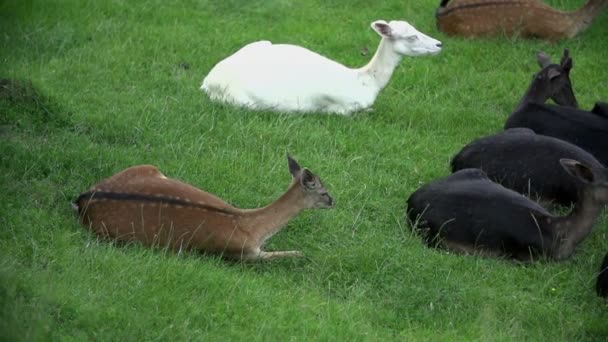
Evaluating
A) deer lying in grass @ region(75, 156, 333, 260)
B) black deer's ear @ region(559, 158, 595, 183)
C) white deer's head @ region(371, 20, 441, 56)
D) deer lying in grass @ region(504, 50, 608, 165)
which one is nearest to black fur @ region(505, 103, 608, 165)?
deer lying in grass @ region(504, 50, 608, 165)

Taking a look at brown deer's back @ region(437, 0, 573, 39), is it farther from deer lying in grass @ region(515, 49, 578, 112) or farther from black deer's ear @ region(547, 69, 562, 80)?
black deer's ear @ region(547, 69, 562, 80)

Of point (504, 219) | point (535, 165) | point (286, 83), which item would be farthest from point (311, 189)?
point (286, 83)

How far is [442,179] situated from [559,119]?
166 centimetres

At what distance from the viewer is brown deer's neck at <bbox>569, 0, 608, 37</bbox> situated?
12555 mm

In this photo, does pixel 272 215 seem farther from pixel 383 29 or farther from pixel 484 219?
pixel 383 29

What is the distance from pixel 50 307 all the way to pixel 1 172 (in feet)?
7.35

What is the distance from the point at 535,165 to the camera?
883 centimetres

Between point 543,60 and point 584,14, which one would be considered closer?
point 543,60

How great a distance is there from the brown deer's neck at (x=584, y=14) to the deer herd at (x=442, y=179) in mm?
106

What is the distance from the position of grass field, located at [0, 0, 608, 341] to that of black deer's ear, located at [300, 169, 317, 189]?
1.28ft

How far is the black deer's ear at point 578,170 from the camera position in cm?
804

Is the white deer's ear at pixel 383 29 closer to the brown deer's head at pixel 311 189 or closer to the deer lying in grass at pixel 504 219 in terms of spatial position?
the deer lying in grass at pixel 504 219

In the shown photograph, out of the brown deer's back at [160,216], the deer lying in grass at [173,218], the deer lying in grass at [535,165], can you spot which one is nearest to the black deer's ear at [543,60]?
the deer lying in grass at [535,165]

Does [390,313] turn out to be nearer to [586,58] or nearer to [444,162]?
[444,162]
